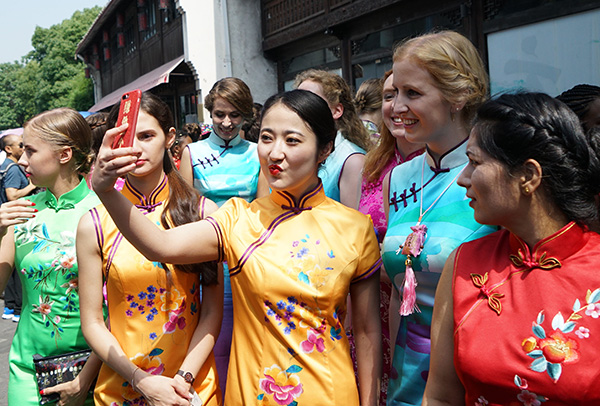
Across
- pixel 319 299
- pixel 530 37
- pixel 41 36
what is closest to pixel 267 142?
pixel 319 299

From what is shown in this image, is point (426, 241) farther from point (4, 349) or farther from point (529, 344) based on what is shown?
point (4, 349)

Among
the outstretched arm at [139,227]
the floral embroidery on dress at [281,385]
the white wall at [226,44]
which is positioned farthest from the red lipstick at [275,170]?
the white wall at [226,44]

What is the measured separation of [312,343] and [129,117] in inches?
36.5

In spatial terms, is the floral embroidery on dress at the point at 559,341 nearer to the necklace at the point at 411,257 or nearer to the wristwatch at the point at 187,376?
the necklace at the point at 411,257

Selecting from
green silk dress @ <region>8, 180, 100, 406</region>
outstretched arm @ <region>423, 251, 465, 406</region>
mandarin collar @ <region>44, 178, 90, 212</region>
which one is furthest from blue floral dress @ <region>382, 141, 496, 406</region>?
mandarin collar @ <region>44, 178, 90, 212</region>

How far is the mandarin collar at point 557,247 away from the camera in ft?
5.04

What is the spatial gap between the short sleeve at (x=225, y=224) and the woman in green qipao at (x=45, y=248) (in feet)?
2.99

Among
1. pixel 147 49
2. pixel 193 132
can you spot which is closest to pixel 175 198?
pixel 193 132

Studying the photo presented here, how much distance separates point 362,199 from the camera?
2.89 meters

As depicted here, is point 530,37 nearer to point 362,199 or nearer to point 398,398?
point 362,199

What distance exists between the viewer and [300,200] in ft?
7.10

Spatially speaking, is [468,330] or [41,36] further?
[41,36]

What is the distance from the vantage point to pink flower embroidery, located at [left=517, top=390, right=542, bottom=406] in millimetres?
1451

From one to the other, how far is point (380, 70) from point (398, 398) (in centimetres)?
819
